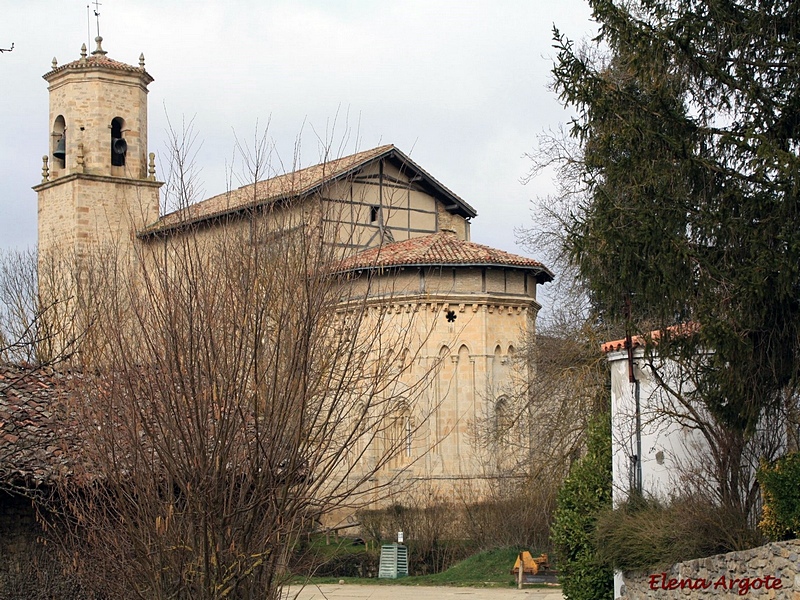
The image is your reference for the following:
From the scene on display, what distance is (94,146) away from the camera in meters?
38.9

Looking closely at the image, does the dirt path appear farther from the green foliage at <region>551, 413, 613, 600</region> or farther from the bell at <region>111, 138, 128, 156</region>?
the bell at <region>111, 138, 128, 156</region>

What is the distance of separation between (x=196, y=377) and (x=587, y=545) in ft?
34.5

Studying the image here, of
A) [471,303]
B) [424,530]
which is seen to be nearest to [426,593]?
[424,530]

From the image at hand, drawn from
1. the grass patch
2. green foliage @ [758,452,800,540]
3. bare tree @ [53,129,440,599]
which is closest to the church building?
Answer: the grass patch

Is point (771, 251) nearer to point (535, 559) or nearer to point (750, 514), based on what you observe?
point (750, 514)

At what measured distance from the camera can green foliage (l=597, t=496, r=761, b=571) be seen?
13969 mm

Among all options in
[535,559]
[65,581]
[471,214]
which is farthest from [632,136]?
[471,214]

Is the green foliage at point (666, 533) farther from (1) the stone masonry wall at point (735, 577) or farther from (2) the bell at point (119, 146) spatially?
(2) the bell at point (119, 146)

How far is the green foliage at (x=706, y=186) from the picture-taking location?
12.4m

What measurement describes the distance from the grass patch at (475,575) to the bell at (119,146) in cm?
1849

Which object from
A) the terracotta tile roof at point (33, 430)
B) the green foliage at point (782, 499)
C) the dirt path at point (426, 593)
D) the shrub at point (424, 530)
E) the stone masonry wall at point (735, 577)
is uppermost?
the terracotta tile roof at point (33, 430)

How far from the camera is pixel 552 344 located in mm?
24578

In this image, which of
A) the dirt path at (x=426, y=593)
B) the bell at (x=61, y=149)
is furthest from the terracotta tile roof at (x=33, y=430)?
the bell at (x=61, y=149)

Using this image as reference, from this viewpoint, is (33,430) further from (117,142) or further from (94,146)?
(117,142)
